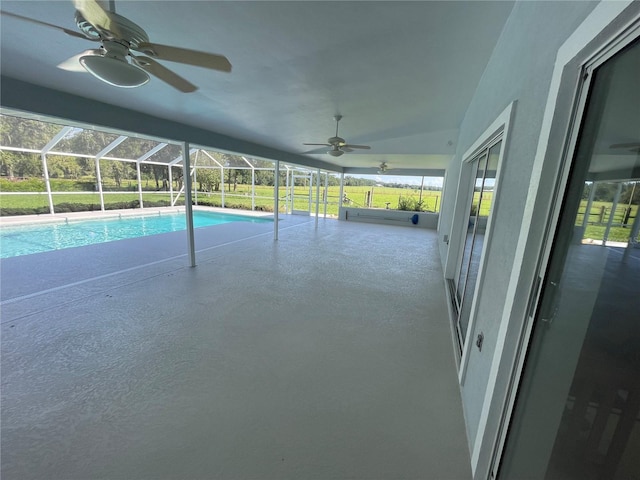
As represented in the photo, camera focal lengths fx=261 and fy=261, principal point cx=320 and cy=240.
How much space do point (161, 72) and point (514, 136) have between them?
7.97ft

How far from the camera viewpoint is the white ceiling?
1.75m

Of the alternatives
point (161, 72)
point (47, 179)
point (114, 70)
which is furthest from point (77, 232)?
point (114, 70)

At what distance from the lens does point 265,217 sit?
11.7 meters

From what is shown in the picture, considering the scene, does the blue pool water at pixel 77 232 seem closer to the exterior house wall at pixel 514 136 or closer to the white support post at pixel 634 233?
the exterior house wall at pixel 514 136

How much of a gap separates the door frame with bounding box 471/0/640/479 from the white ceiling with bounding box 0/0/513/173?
1.20 metres

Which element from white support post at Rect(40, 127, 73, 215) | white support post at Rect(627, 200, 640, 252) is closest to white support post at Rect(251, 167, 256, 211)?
white support post at Rect(40, 127, 73, 215)

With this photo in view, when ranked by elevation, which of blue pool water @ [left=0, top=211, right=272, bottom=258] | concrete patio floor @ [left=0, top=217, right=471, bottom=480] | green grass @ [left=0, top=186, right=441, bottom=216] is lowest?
blue pool water @ [left=0, top=211, right=272, bottom=258]

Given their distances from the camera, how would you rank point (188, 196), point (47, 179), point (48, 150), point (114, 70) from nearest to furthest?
point (114, 70) → point (188, 196) → point (48, 150) → point (47, 179)

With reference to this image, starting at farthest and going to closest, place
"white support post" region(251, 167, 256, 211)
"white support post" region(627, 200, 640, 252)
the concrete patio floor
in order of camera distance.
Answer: "white support post" region(251, 167, 256, 211) < the concrete patio floor < "white support post" region(627, 200, 640, 252)

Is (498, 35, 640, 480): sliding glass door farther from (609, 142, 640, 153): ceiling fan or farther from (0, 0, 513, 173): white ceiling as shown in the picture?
(0, 0, 513, 173): white ceiling

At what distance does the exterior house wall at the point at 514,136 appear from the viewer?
112cm

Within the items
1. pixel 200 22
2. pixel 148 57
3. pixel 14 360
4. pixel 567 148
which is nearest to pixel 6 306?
pixel 14 360

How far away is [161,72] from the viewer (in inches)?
76.9

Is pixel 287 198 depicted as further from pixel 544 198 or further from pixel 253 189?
pixel 544 198
